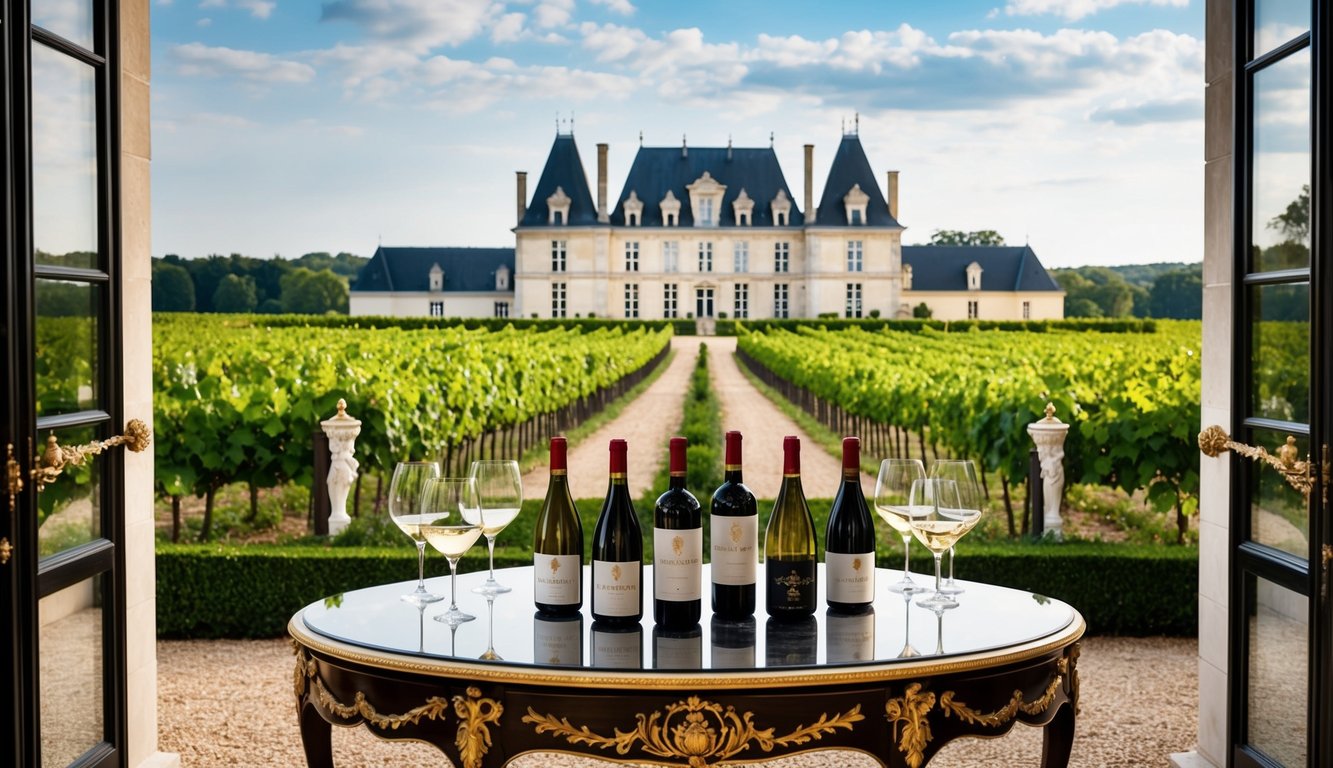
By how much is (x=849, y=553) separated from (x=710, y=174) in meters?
49.1

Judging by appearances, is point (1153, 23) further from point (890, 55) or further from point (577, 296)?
point (577, 296)

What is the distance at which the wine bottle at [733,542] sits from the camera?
2.12 metres

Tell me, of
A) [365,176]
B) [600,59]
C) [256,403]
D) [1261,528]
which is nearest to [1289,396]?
[1261,528]

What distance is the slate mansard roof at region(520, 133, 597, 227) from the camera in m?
49.8

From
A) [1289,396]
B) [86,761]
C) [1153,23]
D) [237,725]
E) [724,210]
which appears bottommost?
[237,725]

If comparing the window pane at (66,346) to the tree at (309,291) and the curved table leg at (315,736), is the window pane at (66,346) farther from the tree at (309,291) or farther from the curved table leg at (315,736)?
the tree at (309,291)

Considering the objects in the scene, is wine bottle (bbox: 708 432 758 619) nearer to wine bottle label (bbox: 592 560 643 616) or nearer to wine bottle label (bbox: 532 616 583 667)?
wine bottle label (bbox: 592 560 643 616)

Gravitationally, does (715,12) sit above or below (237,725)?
above

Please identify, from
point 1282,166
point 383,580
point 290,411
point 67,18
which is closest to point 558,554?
point 67,18

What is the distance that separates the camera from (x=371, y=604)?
236 centimetres

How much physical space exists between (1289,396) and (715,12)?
51.9m

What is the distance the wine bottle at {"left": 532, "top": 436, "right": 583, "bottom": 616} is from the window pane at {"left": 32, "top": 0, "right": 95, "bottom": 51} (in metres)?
1.42

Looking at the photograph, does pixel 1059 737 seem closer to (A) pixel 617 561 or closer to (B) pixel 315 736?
(A) pixel 617 561

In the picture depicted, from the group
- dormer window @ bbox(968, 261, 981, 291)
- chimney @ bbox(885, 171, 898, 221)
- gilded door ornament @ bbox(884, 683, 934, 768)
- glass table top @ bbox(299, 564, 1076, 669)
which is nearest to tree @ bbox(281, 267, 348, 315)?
chimney @ bbox(885, 171, 898, 221)
